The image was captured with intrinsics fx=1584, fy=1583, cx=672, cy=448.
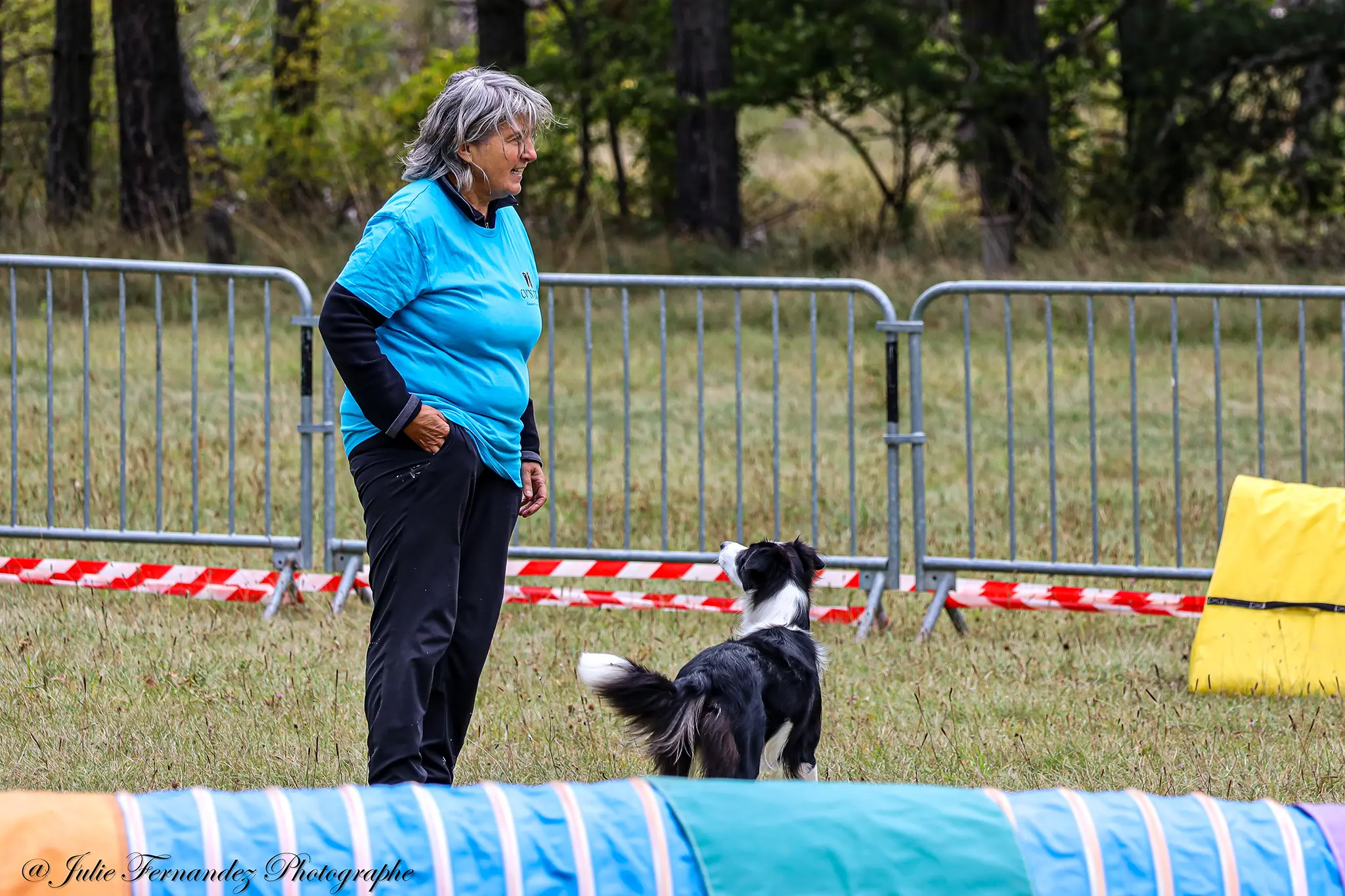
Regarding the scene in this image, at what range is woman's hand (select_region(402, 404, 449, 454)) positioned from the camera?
148 inches

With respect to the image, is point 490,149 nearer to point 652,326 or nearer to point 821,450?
point 821,450

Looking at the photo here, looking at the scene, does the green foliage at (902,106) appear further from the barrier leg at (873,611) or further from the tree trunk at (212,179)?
the barrier leg at (873,611)

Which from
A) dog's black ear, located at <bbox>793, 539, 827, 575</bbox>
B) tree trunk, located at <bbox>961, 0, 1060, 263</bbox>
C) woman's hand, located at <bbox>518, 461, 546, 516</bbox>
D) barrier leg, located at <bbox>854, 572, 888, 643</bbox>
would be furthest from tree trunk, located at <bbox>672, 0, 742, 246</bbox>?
woman's hand, located at <bbox>518, 461, 546, 516</bbox>

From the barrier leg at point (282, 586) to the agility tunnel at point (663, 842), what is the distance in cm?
405

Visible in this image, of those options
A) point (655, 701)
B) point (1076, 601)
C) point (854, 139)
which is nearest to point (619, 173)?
point (854, 139)

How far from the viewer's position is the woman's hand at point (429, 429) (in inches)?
148

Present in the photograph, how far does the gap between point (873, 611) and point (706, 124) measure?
39.6 feet

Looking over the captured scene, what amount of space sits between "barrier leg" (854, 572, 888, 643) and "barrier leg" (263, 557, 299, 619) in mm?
2508

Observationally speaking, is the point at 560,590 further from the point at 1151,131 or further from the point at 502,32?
the point at 502,32

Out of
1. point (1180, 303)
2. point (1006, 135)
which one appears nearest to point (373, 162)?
point (1006, 135)

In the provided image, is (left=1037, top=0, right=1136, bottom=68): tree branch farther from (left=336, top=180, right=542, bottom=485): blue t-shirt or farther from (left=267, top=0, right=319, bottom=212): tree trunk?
(left=336, top=180, right=542, bottom=485): blue t-shirt

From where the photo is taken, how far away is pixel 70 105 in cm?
1844

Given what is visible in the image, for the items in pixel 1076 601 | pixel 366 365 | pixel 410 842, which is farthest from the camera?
pixel 1076 601

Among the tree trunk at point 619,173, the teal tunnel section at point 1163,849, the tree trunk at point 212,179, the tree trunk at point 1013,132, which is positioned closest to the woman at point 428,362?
the teal tunnel section at point 1163,849
